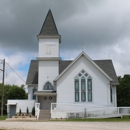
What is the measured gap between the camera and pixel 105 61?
41.1 m

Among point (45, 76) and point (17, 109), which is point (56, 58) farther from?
point (17, 109)

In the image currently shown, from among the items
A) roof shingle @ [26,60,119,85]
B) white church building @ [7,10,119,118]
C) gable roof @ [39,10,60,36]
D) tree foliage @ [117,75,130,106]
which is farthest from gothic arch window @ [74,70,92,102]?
tree foliage @ [117,75,130,106]

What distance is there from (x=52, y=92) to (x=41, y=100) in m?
2.40

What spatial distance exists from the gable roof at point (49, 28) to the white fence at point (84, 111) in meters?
11.3

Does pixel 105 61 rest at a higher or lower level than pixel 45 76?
higher

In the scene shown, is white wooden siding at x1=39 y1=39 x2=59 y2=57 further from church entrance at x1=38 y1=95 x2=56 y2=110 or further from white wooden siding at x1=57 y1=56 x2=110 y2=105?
church entrance at x1=38 y1=95 x2=56 y2=110

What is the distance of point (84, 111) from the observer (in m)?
31.6

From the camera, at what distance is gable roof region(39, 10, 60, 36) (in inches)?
1490

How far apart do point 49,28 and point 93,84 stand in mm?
11361

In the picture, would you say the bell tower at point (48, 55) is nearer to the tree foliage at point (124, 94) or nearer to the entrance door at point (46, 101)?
the entrance door at point (46, 101)

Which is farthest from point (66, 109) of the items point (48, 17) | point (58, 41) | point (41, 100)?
point (48, 17)

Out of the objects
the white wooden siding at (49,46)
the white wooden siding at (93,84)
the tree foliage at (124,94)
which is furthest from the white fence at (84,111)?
the tree foliage at (124,94)

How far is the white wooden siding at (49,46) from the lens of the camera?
37281 millimetres

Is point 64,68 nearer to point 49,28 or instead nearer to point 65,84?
point 65,84
